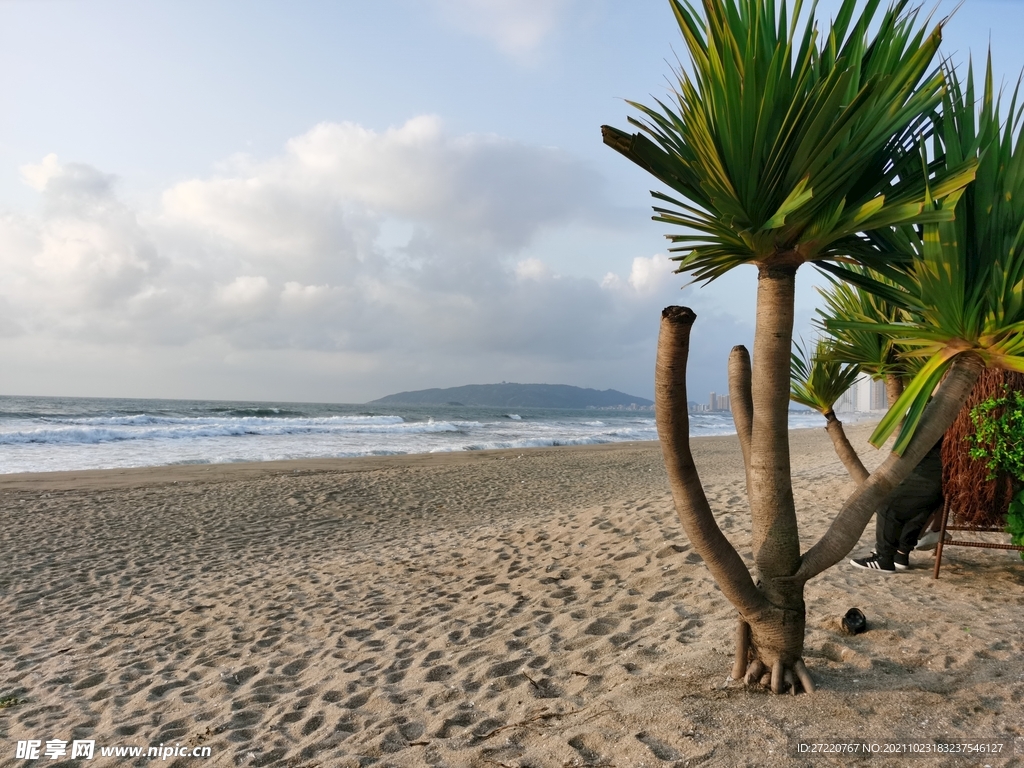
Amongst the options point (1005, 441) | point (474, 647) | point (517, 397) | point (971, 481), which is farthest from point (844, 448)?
point (517, 397)

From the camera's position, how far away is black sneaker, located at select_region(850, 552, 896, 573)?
470 cm

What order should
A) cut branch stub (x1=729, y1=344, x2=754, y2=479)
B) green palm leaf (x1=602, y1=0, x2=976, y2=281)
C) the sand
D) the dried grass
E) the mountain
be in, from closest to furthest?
green palm leaf (x1=602, y1=0, x2=976, y2=281)
the sand
cut branch stub (x1=729, y1=344, x2=754, y2=479)
the dried grass
the mountain

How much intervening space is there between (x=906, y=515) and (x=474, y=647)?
3.29m

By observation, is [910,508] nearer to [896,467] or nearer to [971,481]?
[971,481]

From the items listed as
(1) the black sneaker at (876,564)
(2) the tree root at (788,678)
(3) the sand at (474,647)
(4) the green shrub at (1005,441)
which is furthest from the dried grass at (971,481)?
(2) the tree root at (788,678)

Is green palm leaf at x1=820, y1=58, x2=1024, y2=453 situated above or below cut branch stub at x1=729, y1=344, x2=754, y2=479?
above

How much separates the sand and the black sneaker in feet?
0.52

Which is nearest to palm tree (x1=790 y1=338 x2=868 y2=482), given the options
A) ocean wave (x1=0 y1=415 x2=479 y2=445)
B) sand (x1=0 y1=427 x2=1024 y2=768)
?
sand (x1=0 y1=427 x2=1024 y2=768)

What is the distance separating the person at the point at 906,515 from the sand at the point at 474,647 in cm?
20

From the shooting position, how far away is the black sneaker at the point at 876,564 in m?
4.70

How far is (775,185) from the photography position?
2227 mm

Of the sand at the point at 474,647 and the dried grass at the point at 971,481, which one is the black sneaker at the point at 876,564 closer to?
the sand at the point at 474,647

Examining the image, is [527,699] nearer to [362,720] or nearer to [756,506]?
[362,720]

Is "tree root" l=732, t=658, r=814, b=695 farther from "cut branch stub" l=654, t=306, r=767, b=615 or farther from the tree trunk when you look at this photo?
"cut branch stub" l=654, t=306, r=767, b=615
